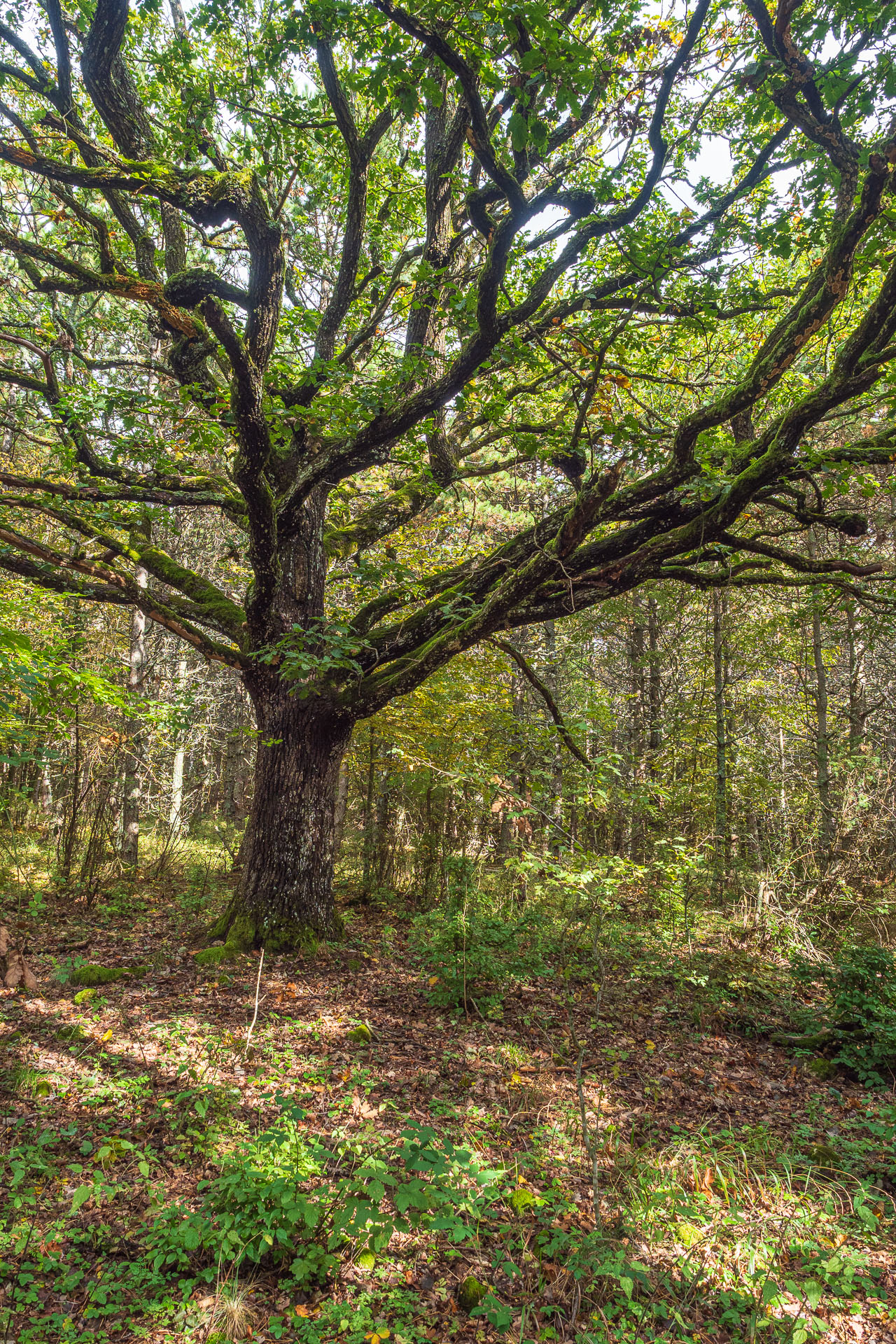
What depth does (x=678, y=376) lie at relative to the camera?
8.09 meters

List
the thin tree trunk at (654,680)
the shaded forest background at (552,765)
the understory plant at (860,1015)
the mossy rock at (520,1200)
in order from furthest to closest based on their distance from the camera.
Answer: the thin tree trunk at (654,680) → the shaded forest background at (552,765) → the understory plant at (860,1015) → the mossy rock at (520,1200)

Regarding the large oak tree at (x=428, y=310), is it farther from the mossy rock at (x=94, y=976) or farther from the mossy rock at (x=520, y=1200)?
the mossy rock at (x=520, y=1200)

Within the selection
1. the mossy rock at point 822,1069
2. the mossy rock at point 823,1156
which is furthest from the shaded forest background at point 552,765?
the mossy rock at point 823,1156

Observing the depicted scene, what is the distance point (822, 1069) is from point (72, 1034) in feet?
19.5

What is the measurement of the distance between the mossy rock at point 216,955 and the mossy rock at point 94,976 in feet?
2.29

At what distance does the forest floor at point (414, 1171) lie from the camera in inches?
104

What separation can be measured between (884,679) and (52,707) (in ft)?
55.2

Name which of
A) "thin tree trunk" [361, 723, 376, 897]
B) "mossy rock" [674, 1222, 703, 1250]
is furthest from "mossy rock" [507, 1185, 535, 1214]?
"thin tree trunk" [361, 723, 376, 897]

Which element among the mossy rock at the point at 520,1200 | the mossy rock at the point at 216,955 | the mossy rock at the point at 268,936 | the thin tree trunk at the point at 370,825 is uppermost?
the thin tree trunk at the point at 370,825

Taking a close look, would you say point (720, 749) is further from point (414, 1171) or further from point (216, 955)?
point (414, 1171)

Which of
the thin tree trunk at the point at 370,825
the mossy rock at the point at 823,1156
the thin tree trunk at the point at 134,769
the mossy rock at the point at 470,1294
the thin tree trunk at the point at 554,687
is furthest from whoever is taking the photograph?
the thin tree trunk at the point at 134,769

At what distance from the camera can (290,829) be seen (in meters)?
6.77

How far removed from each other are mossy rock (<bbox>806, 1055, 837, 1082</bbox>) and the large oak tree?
4.12 meters

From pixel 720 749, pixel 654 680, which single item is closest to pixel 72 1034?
pixel 720 749
